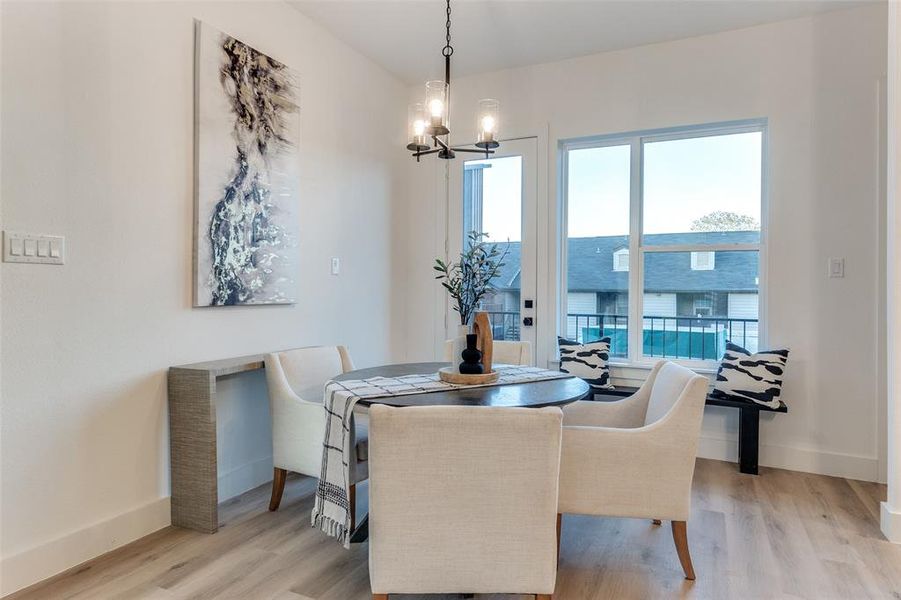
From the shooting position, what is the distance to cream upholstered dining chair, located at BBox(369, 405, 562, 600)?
136 centimetres

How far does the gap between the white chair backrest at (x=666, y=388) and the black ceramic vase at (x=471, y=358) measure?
2.49 ft

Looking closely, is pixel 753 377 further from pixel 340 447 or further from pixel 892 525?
Answer: pixel 340 447

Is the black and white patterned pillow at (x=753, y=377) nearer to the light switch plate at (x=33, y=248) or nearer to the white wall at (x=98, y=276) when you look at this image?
the white wall at (x=98, y=276)

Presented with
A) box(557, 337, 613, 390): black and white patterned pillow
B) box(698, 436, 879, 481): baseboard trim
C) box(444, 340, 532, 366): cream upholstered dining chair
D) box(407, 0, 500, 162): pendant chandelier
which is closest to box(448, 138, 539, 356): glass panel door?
box(557, 337, 613, 390): black and white patterned pillow

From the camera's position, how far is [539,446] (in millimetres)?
1361

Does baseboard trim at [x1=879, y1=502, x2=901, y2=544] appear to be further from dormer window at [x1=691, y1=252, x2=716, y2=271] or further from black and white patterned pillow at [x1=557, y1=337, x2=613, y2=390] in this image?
dormer window at [x1=691, y1=252, x2=716, y2=271]

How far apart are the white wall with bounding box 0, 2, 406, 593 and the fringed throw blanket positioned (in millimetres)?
897

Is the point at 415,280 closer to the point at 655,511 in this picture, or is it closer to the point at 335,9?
the point at 335,9

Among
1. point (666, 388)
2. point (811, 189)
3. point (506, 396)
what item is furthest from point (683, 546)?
point (811, 189)

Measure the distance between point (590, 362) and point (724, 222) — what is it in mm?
1331

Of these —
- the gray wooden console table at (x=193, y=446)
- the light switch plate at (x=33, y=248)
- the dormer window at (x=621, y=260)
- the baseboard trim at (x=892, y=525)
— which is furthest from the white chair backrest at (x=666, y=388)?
the light switch plate at (x=33, y=248)

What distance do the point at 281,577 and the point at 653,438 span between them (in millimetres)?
1505

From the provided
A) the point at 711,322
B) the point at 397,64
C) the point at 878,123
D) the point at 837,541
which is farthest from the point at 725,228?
the point at 397,64

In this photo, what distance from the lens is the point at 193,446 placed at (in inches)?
92.1
